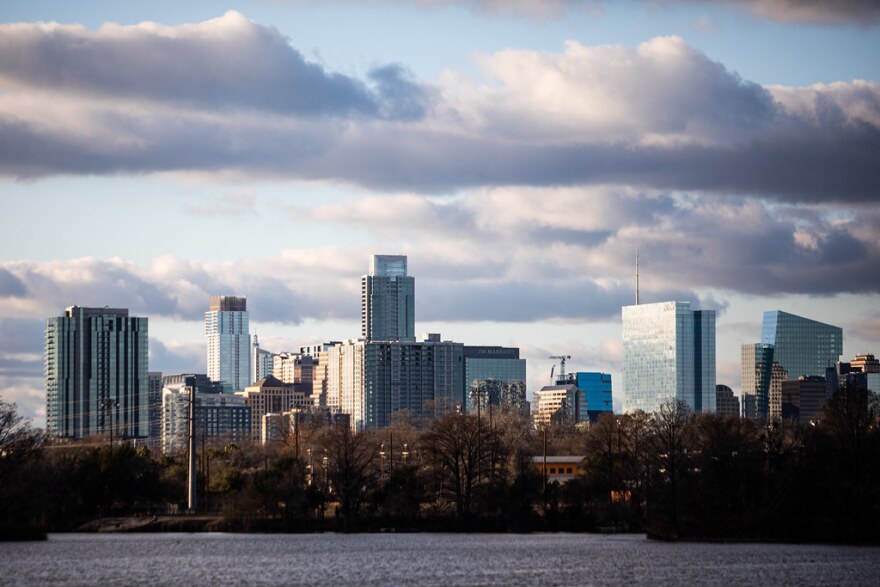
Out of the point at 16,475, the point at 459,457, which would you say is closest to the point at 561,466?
the point at 459,457

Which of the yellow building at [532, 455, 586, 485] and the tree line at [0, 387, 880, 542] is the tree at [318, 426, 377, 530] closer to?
the tree line at [0, 387, 880, 542]

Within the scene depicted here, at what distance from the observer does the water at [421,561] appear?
8962 centimetres

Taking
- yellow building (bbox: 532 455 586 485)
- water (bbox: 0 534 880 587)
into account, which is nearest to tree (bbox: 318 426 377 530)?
water (bbox: 0 534 880 587)

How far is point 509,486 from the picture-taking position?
144000 mm

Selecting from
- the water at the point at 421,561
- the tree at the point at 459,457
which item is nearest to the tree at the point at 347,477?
the tree at the point at 459,457

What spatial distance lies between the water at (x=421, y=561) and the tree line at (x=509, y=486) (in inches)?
196

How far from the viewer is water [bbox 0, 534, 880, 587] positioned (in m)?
89.6

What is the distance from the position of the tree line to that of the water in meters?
4.97

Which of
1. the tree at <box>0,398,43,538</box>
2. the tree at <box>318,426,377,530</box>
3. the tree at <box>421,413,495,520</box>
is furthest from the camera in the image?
the tree at <box>318,426,377,530</box>

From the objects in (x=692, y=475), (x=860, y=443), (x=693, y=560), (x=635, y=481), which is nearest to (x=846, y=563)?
(x=693, y=560)

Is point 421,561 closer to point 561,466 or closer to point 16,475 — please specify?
point 16,475

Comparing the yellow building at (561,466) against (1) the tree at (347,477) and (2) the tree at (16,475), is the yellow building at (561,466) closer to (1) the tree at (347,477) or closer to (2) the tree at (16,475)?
(1) the tree at (347,477)

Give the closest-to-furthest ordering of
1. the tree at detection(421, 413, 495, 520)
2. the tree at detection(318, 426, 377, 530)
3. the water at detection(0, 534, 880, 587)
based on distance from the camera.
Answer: the water at detection(0, 534, 880, 587) → the tree at detection(421, 413, 495, 520) → the tree at detection(318, 426, 377, 530)

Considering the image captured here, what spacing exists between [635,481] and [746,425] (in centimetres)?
1935
